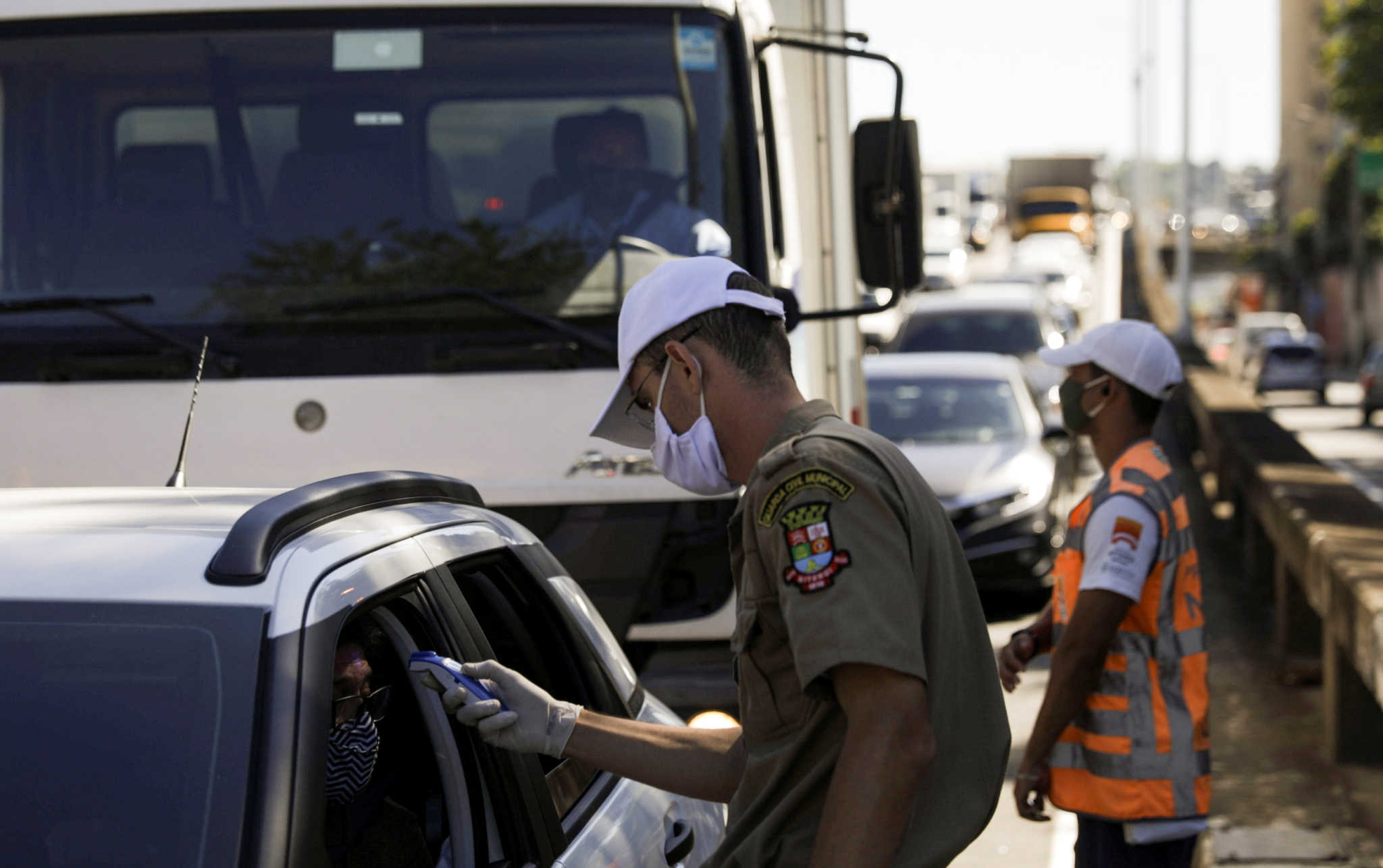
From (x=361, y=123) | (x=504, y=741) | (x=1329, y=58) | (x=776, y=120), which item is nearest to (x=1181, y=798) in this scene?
(x=504, y=741)

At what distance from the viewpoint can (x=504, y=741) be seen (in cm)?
246

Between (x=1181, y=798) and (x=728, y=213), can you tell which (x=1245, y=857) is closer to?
(x=1181, y=798)

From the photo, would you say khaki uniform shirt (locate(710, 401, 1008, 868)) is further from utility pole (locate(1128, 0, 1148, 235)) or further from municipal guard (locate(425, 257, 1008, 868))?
utility pole (locate(1128, 0, 1148, 235))

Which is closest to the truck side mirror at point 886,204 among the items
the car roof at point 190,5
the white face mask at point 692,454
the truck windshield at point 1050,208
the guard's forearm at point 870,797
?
the car roof at point 190,5

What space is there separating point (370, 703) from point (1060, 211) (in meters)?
56.5

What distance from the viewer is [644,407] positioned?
2461 millimetres

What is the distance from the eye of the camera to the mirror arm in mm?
5203

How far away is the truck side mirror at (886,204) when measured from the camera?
528 cm

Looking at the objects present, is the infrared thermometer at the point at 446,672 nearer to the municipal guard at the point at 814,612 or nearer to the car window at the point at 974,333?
the municipal guard at the point at 814,612

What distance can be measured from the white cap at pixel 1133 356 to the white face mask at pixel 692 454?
1771 mm

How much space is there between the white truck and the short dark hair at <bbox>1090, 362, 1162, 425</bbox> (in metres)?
1.37

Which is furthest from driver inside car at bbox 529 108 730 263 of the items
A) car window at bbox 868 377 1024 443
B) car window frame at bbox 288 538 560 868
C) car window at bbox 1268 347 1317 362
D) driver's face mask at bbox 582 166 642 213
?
car window at bbox 1268 347 1317 362

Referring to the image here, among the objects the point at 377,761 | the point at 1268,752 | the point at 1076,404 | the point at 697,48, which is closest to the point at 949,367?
the point at 1268,752

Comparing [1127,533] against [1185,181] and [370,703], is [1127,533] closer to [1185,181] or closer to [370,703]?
[370,703]
